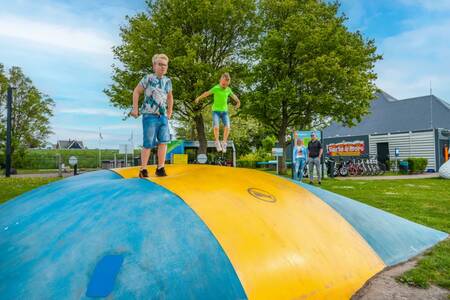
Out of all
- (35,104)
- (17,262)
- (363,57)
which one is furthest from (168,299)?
(35,104)

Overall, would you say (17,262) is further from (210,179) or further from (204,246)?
(210,179)

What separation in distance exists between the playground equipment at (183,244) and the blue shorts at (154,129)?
2.12 feet

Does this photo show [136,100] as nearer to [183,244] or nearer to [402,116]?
[183,244]

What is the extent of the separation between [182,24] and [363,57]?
1196 centimetres

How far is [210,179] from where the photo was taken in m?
4.09

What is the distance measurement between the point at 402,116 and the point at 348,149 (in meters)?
5.70

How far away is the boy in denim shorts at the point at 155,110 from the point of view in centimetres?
435

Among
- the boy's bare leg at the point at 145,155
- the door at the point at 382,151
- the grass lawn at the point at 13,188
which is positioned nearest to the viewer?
the boy's bare leg at the point at 145,155

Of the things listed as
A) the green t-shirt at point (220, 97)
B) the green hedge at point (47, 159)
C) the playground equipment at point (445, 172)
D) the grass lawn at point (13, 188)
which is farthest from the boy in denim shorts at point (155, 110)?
the green hedge at point (47, 159)

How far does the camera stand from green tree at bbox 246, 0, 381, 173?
68.1ft

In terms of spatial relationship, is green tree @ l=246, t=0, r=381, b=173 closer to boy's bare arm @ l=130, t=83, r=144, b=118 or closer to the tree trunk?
the tree trunk

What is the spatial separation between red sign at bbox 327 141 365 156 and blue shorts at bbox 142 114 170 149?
30.6 metres

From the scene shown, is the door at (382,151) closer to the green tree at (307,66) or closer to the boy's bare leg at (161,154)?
the green tree at (307,66)

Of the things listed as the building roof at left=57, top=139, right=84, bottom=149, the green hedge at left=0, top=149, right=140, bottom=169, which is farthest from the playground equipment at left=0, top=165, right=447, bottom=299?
the building roof at left=57, top=139, right=84, bottom=149
